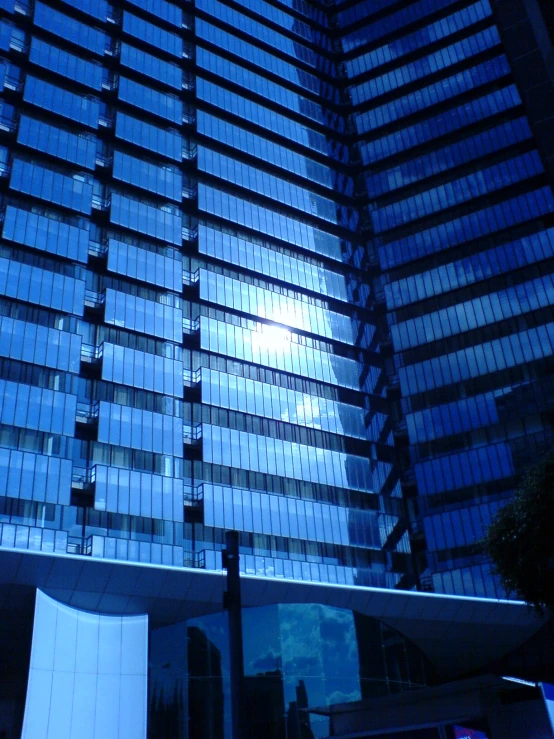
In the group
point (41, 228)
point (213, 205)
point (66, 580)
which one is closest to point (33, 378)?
point (41, 228)

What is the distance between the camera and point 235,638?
16266 mm

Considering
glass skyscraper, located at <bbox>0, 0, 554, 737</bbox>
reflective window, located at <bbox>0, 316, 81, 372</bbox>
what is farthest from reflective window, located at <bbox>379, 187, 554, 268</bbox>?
reflective window, located at <bbox>0, 316, 81, 372</bbox>

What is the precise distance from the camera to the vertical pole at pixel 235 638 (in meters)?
15.5

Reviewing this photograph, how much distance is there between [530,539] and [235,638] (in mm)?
12397

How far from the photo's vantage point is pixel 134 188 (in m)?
65.2

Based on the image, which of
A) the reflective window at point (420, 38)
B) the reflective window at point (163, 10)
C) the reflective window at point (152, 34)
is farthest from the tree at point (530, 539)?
the reflective window at point (420, 38)

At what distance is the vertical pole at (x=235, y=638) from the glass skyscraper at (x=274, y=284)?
26.4 meters

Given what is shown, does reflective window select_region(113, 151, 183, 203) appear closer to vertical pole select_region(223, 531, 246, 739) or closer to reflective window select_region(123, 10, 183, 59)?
reflective window select_region(123, 10, 183, 59)

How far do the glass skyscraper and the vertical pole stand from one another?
26420 millimetres

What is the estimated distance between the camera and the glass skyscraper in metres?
53.8

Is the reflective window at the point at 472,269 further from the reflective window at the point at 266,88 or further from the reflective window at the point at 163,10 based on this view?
the reflective window at the point at 163,10

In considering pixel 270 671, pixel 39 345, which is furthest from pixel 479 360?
pixel 270 671

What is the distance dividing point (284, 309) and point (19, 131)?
83.1 ft

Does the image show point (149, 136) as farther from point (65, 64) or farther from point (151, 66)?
point (65, 64)
